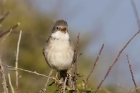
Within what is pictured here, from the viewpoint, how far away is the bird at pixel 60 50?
6.09 meters

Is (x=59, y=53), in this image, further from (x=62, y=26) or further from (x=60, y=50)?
(x=62, y=26)

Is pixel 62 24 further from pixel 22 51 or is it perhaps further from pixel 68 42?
pixel 22 51

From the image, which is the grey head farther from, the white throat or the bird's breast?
the bird's breast

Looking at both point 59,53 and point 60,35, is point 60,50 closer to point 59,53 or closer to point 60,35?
point 59,53

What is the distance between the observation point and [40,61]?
33.1 feet

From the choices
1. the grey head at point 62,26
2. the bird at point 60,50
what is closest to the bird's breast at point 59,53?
the bird at point 60,50

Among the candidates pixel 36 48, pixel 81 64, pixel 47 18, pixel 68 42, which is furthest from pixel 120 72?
pixel 47 18

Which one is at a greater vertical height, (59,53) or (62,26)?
(62,26)

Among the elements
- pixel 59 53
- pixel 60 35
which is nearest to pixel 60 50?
pixel 59 53

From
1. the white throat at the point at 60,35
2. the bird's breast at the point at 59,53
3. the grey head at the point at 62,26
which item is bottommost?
the bird's breast at the point at 59,53

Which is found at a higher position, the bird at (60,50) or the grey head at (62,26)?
the grey head at (62,26)

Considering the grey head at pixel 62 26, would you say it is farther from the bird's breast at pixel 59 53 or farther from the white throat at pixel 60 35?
the bird's breast at pixel 59 53

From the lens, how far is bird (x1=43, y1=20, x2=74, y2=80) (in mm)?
6094

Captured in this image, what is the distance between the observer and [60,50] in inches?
240
